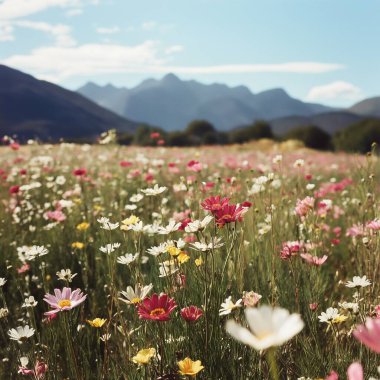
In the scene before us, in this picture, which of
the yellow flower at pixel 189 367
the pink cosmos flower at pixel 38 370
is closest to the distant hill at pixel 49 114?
the pink cosmos flower at pixel 38 370

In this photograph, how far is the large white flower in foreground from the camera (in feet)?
2.30

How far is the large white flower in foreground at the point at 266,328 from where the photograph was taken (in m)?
0.70

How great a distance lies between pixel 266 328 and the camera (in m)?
0.74

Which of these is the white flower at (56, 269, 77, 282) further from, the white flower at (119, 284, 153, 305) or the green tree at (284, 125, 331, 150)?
the green tree at (284, 125, 331, 150)

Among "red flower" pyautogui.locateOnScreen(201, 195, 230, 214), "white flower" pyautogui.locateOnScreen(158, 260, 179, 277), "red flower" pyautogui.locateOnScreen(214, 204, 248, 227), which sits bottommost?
"white flower" pyautogui.locateOnScreen(158, 260, 179, 277)

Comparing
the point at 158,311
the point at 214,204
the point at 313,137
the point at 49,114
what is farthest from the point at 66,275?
the point at 49,114

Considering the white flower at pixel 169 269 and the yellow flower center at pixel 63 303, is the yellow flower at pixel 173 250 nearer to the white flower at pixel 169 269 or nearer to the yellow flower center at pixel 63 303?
the white flower at pixel 169 269

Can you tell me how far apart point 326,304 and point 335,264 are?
1.10 m

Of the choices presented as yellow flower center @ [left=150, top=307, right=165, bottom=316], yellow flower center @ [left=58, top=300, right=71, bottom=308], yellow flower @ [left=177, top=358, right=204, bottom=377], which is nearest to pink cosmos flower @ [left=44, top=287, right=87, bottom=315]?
yellow flower center @ [left=58, top=300, right=71, bottom=308]

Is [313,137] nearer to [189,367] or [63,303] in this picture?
[63,303]

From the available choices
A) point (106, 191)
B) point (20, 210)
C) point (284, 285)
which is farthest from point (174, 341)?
point (106, 191)

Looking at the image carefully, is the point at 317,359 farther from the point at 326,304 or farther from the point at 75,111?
the point at 75,111

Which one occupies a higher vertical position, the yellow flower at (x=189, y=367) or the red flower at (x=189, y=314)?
the red flower at (x=189, y=314)

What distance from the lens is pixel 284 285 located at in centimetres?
262
